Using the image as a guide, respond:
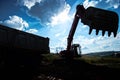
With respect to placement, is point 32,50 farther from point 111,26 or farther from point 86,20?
point 111,26

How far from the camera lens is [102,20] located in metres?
13.3

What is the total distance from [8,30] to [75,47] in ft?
38.7

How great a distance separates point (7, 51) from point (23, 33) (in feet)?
6.63

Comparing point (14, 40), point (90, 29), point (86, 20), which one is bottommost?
point (14, 40)

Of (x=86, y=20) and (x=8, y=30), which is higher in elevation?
(x=86, y=20)

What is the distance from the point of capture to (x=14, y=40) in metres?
11.6

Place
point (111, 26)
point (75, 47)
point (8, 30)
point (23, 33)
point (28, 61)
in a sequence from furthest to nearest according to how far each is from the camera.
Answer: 1. point (75, 47)
2. point (28, 61)
3. point (111, 26)
4. point (23, 33)
5. point (8, 30)

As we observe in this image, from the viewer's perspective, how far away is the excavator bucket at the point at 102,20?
13.3 m

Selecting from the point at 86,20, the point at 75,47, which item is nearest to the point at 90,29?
the point at 86,20

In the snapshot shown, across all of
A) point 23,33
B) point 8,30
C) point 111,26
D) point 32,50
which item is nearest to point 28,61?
point 32,50

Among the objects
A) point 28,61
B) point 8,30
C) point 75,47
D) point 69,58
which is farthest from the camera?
point 75,47

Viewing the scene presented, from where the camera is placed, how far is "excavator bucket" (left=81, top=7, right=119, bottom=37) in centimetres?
1333

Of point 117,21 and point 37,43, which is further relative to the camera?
point 37,43

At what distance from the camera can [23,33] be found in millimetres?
12750
